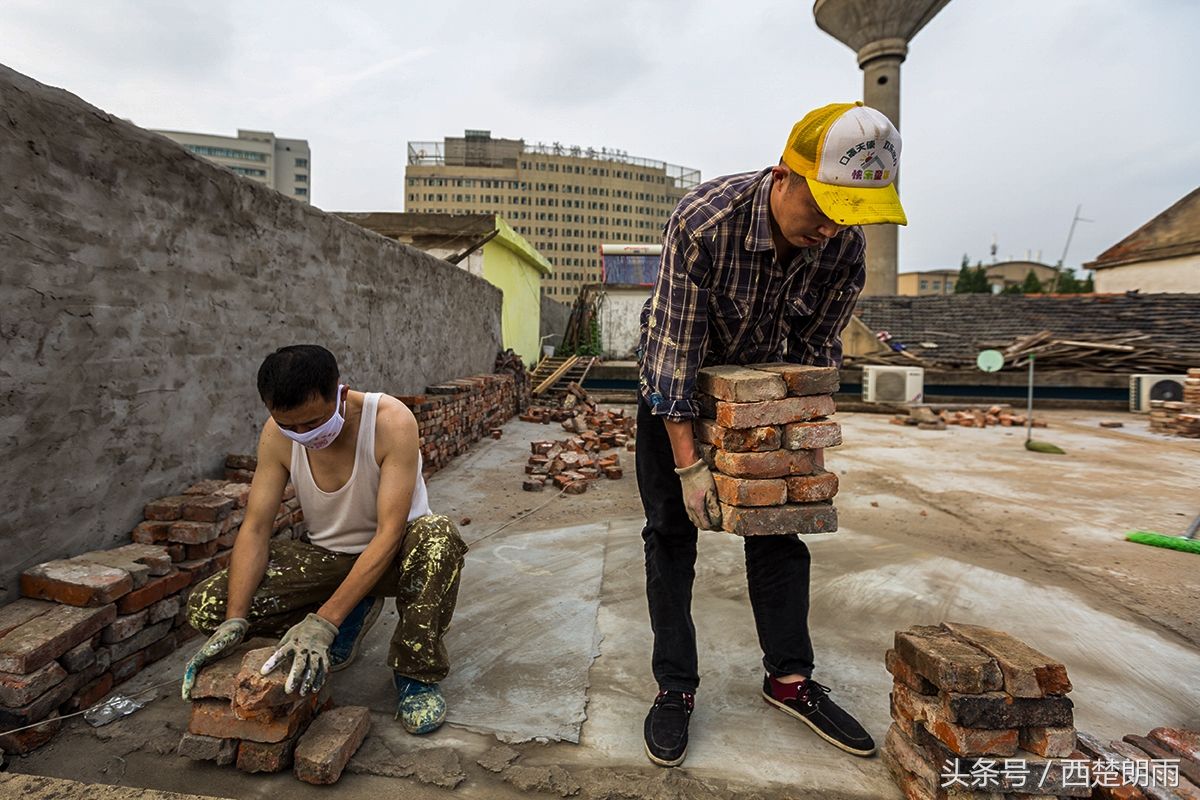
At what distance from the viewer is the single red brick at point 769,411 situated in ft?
5.35

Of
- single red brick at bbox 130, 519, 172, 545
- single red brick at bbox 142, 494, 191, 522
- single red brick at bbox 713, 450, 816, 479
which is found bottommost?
single red brick at bbox 130, 519, 172, 545

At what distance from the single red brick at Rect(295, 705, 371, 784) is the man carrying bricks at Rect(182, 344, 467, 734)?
146 mm

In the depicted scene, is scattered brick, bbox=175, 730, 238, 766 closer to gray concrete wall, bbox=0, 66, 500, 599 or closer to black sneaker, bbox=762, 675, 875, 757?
gray concrete wall, bbox=0, 66, 500, 599

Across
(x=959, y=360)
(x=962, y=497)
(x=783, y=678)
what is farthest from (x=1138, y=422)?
(x=783, y=678)

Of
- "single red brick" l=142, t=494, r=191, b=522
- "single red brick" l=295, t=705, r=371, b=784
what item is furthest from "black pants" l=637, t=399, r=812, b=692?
"single red brick" l=142, t=494, r=191, b=522

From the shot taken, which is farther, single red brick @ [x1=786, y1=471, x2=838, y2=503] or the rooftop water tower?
the rooftop water tower

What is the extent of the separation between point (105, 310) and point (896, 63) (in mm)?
24602

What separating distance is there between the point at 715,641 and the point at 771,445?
99cm

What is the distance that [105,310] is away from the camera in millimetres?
2148

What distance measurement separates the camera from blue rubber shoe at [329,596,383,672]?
2.02 metres

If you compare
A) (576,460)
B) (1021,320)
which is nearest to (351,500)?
(576,460)

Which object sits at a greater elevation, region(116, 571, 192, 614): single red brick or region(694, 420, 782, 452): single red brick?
region(694, 420, 782, 452): single red brick

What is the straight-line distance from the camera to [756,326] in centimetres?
184

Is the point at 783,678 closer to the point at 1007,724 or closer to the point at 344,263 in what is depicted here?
the point at 1007,724
